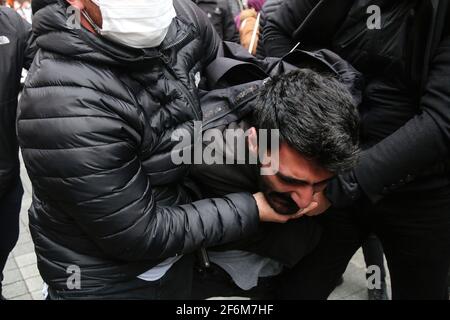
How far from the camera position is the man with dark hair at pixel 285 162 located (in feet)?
4.75

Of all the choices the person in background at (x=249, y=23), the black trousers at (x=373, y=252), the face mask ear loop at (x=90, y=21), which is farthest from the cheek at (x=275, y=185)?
the person in background at (x=249, y=23)

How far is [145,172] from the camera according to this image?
1.50 meters

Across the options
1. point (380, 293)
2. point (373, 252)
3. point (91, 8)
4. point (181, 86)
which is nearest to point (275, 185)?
point (181, 86)

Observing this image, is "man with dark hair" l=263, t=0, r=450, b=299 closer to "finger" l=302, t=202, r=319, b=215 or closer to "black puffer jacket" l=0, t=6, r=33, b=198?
"finger" l=302, t=202, r=319, b=215

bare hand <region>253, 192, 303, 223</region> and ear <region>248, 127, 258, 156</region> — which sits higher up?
ear <region>248, 127, 258, 156</region>

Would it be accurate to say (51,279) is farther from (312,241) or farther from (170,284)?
(312,241)

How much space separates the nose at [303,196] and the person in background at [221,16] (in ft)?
9.91

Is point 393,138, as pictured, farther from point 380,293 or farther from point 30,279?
point 30,279

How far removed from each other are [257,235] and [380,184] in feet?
1.57

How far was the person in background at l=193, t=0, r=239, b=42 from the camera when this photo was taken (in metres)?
4.41

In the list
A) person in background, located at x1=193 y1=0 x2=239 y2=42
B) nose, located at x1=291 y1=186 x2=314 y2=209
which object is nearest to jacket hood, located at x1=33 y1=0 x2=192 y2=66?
nose, located at x1=291 y1=186 x2=314 y2=209

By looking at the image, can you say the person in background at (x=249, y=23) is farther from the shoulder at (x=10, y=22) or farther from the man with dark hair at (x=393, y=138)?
the shoulder at (x=10, y=22)

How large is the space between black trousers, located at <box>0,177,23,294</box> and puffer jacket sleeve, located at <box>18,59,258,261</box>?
4.72 ft
